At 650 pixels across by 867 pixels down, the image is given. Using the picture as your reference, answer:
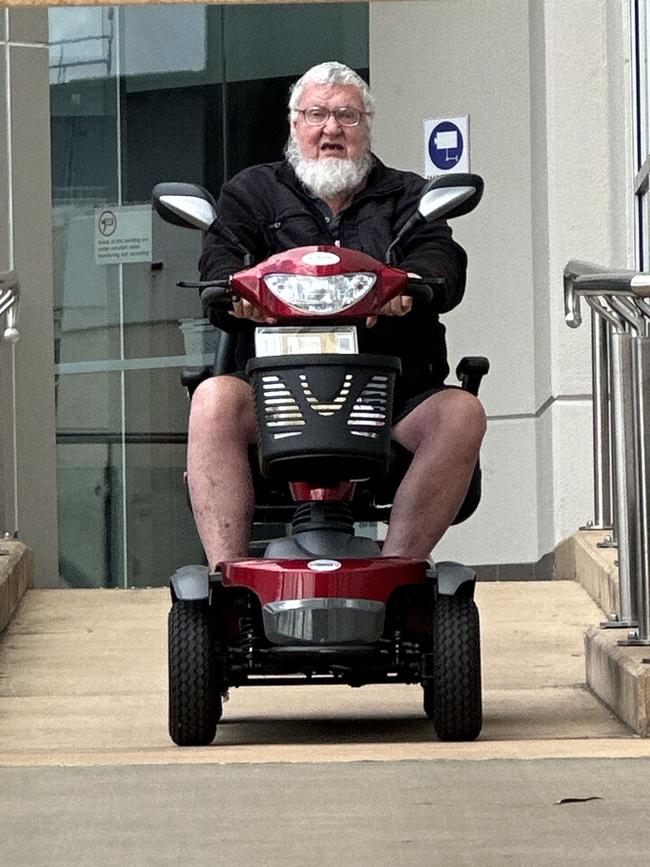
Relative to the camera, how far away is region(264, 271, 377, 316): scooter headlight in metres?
4.28

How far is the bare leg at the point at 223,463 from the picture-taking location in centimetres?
452

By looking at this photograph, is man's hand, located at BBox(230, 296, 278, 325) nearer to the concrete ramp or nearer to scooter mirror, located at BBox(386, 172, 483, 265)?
scooter mirror, located at BBox(386, 172, 483, 265)

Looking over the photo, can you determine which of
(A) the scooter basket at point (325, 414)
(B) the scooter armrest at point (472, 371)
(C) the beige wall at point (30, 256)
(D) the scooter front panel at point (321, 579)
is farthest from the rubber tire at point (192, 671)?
(C) the beige wall at point (30, 256)

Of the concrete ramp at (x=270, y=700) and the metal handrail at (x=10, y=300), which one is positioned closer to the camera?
the concrete ramp at (x=270, y=700)

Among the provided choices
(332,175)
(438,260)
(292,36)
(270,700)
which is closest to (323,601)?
(438,260)

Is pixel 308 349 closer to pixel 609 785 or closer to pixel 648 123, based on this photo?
pixel 609 785

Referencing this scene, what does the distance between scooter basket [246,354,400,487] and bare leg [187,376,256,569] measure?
0.26 metres

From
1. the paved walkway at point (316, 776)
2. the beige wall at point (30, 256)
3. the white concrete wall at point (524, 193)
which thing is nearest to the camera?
the paved walkway at point (316, 776)

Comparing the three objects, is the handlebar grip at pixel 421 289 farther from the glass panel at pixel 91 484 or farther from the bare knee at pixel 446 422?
the glass panel at pixel 91 484

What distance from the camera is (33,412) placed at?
960cm

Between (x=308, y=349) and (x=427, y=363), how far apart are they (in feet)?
1.75

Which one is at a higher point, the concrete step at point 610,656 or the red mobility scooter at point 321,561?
the red mobility scooter at point 321,561

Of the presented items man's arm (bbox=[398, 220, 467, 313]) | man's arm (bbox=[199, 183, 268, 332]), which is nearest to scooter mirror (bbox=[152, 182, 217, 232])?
man's arm (bbox=[199, 183, 268, 332])

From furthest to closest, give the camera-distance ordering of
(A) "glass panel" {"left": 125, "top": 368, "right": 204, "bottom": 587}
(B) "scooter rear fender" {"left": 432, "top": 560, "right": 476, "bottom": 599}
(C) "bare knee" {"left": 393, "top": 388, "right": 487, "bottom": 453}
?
1. (A) "glass panel" {"left": 125, "top": 368, "right": 204, "bottom": 587}
2. (C) "bare knee" {"left": 393, "top": 388, "right": 487, "bottom": 453}
3. (B) "scooter rear fender" {"left": 432, "top": 560, "right": 476, "bottom": 599}
